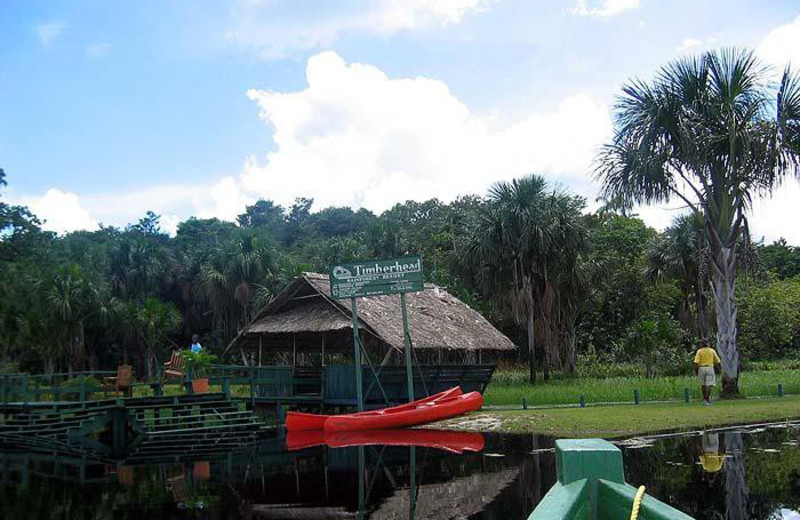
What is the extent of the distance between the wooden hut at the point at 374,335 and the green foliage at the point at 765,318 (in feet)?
59.8

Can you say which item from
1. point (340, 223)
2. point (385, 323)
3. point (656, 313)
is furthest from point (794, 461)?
point (340, 223)

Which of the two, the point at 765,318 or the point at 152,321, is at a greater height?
the point at 152,321

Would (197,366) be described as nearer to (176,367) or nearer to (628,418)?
(176,367)

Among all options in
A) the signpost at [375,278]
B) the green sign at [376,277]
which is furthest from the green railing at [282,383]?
the green sign at [376,277]

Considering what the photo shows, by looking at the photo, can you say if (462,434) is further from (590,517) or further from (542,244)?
(590,517)

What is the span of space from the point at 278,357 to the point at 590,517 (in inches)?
1274

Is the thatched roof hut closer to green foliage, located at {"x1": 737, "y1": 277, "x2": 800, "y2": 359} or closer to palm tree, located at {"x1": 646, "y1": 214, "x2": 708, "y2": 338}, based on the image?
palm tree, located at {"x1": 646, "y1": 214, "x2": 708, "y2": 338}

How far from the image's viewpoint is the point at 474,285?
36.7m

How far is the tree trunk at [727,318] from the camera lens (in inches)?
852

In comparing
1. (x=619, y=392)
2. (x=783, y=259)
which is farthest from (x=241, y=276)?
(x=783, y=259)

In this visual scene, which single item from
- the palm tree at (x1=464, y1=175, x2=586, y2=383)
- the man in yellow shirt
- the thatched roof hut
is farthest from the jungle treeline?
the man in yellow shirt

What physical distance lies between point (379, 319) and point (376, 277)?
384cm

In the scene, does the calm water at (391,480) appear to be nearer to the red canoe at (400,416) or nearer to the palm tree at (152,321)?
the red canoe at (400,416)

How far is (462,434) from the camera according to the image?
1886cm
